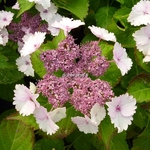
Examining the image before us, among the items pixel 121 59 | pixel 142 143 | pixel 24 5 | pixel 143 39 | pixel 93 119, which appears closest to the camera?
pixel 93 119

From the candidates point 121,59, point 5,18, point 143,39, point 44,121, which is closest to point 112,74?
point 121,59

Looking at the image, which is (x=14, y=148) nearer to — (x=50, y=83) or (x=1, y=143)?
(x=1, y=143)

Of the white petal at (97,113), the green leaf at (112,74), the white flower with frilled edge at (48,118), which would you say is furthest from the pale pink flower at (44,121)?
the green leaf at (112,74)

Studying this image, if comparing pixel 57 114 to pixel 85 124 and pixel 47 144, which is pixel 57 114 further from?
pixel 47 144

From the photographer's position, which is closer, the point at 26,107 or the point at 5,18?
the point at 26,107

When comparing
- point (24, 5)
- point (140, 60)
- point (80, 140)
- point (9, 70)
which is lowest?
point (80, 140)

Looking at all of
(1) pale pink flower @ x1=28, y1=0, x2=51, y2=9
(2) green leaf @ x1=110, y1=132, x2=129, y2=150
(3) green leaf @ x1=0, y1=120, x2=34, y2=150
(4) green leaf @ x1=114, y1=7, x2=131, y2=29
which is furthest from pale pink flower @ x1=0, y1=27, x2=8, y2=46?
(2) green leaf @ x1=110, y1=132, x2=129, y2=150

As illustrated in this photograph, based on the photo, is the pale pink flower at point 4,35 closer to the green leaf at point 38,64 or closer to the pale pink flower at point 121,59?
the green leaf at point 38,64
